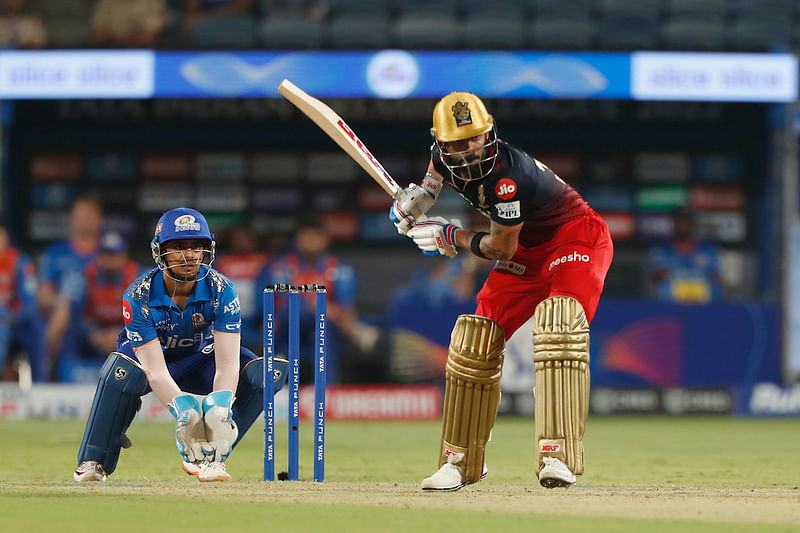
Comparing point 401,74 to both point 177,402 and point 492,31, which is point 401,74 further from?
point 177,402

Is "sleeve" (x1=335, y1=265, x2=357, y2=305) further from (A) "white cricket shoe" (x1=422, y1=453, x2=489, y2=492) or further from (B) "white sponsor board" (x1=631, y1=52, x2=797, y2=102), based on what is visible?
(A) "white cricket shoe" (x1=422, y1=453, x2=489, y2=492)

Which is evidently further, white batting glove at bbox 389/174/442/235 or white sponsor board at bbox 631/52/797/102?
white sponsor board at bbox 631/52/797/102

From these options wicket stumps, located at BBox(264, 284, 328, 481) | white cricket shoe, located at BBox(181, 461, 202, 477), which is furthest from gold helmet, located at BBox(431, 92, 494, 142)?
white cricket shoe, located at BBox(181, 461, 202, 477)

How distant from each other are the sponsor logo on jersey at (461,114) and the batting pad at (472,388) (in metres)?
0.88

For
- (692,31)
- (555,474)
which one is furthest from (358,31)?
(555,474)

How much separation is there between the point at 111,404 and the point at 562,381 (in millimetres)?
2086

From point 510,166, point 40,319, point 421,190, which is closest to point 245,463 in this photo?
point 421,190

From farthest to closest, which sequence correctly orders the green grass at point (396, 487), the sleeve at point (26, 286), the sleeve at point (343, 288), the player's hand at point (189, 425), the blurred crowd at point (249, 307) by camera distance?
the sleeve at point (26, 286) → the sleeve at point (343, 288) → the blurred crowd at point (249, 307) → the player's hand at point (189, 425) → the green grass at point (396, 487)

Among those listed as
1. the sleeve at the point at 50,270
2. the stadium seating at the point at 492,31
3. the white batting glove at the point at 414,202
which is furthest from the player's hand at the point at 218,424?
the stadium seating at the point at 492,31

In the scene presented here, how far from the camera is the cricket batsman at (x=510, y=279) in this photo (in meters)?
5.29

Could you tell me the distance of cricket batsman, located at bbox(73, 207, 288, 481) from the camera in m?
5.64

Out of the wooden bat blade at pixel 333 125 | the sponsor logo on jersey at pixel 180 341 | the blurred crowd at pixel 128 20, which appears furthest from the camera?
the blurred crowd at pixel 128 20

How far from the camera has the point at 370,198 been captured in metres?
13.4

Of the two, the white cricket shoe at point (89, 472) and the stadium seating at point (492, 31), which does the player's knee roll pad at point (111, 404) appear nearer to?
the white cricket shoe at point (89, 472)
